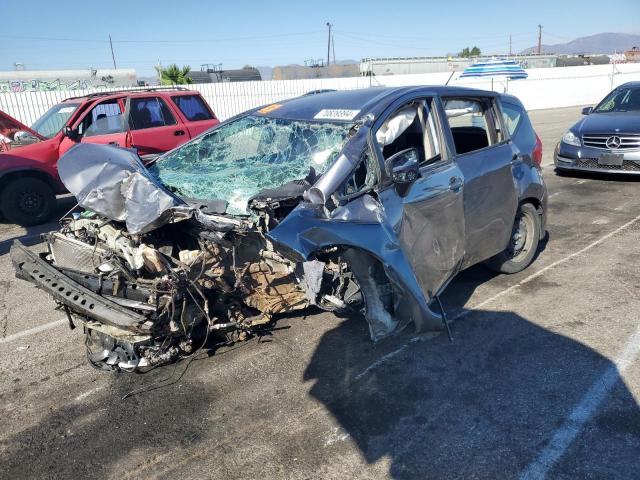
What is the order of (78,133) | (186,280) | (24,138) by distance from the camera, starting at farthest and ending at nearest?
(78,133) → (24,138) → (186,280)

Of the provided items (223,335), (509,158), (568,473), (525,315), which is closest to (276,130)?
(223,335)

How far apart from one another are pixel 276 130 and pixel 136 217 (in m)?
1.45

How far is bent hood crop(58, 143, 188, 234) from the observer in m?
3.24

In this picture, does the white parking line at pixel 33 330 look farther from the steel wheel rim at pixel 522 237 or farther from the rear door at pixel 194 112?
the rear door at pixel 194 112

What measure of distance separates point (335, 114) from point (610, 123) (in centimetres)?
708

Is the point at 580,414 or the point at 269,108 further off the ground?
the point at 269,108

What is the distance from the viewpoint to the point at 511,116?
197 inches

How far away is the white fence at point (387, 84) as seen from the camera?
15742mm

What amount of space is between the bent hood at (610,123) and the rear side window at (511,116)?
4.44m

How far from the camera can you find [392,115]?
3.71 metres

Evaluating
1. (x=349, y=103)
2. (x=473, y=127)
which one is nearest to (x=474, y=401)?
(x=349, y=103)

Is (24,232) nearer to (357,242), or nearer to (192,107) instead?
(192,107)

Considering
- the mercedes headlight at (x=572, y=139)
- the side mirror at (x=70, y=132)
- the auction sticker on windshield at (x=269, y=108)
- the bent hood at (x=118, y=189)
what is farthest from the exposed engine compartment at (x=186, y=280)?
the mercedes headlight at (x=572, y=139)

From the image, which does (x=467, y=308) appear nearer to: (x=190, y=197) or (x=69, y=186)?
(x=190, y=197)
